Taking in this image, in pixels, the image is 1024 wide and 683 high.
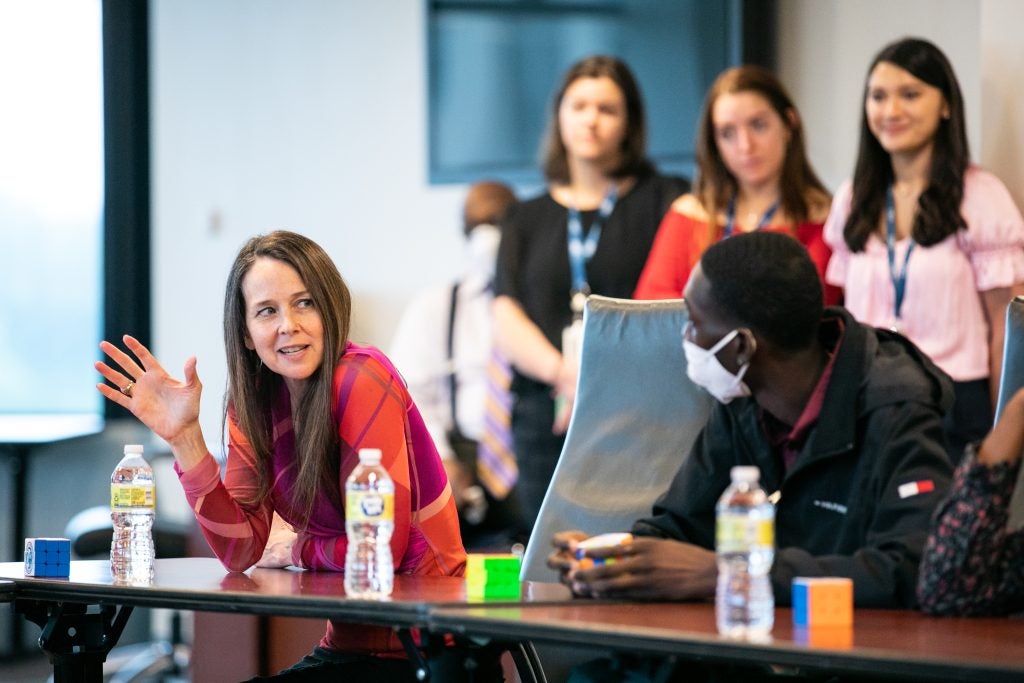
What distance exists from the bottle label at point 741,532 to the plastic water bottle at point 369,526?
20.6 inches

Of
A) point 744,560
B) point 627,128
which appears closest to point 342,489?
point 744,560

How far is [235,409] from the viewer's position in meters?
2.58

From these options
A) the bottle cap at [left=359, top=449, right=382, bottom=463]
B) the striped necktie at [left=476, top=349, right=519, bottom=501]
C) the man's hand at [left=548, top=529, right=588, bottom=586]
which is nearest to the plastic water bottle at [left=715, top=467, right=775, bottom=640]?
the man's hand at [left=548, top=529, right=588, bottom=586]

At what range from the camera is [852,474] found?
6.97 ft

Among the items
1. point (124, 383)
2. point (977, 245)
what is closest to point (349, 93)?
point (977, 245)

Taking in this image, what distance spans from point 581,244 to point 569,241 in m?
0.03

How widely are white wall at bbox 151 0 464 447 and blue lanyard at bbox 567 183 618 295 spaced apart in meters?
2.53

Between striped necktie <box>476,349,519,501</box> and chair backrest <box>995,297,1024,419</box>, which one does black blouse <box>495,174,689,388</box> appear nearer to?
striped necktie <box>476,349,519,501</box>

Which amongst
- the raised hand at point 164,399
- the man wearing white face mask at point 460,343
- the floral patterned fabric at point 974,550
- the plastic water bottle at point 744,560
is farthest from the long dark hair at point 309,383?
the man wearing white face mask at point 460,343

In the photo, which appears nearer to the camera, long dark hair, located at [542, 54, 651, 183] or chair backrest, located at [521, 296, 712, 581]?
chair backrest, located at [521, 296, 712, 581]

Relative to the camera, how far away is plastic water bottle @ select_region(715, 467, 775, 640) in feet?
5.60

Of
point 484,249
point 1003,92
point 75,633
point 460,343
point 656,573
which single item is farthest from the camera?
point 460,343

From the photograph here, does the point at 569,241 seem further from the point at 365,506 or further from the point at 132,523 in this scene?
the point at 365,506

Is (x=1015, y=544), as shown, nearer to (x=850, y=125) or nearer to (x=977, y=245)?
(x=977, y=245)
